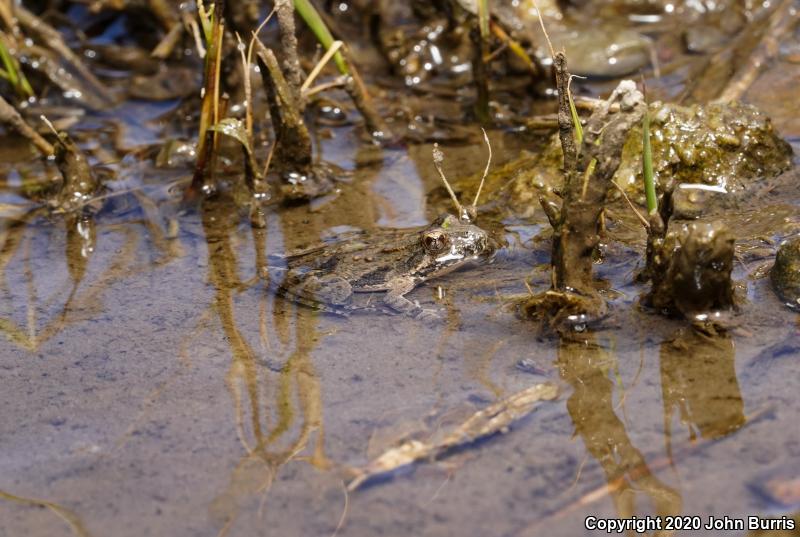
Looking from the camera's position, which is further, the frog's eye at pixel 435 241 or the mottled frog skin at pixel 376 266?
the frog's eye at pixel 435 241

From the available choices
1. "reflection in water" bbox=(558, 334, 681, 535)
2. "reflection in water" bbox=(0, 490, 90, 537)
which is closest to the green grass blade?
"reflection in water" bbox=(558, 334, 681, 535)

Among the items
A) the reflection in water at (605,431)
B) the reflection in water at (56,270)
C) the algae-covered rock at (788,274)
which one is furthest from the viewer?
the reflection in water at (56,270)

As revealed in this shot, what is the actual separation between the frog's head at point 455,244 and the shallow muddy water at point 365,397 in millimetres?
92

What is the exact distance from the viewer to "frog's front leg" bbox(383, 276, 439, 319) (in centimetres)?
422

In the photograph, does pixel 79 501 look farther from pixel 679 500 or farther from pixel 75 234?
pixel 75 234

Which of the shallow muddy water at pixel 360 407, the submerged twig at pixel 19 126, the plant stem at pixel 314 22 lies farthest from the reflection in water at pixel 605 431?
the submerged twig at pixel 19 126

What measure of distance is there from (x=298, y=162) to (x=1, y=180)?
6.98ft

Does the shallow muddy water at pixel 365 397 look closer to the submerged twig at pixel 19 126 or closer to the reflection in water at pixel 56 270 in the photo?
the reflection in water at pixel 56 270

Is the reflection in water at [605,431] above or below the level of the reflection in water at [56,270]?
above

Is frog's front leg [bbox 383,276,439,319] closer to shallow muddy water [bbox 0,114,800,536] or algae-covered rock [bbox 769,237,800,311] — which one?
shallow muddy water [bbox 0,114,800,536]

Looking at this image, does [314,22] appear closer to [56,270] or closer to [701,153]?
[56,270]

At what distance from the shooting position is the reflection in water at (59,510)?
312cm

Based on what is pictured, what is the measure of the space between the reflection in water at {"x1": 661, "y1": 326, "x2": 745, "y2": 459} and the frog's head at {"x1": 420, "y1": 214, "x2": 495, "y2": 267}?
49.1 inches

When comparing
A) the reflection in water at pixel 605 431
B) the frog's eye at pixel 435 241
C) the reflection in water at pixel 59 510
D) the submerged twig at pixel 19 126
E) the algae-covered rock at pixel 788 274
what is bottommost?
the reflection in water at pixel 59 510
